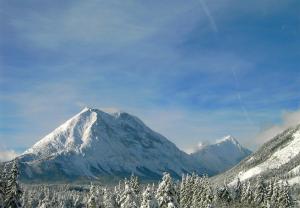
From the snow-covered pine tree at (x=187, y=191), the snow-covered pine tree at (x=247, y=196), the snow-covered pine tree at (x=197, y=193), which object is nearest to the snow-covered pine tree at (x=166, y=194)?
the snow-covered pine tree at (x=197, y=193)

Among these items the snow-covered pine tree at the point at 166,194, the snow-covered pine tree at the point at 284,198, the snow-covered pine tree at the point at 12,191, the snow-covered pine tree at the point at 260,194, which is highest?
the snow-covered pine tree at the point at 260,194

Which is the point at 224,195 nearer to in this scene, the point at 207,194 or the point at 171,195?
the point at 207,194

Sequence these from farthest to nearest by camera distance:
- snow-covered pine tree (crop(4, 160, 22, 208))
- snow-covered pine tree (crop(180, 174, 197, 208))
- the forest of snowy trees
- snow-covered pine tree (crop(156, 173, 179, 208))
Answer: snow-covered pine tree (crop(180, 174, 197, 208)), snow-covered pine tree (crop(4, 160, 22, 208)), the forest of snowy trees, snow-covered pine tree (crop(156, 173, 179, 208))

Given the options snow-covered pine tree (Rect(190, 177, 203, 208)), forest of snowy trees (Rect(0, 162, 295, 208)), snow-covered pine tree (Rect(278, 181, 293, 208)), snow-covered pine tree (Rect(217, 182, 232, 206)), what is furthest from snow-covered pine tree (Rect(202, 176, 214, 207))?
snow-covered pine tree (Rect(278, 181, 293, 208))

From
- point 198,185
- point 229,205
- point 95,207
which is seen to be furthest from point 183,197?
point 95,207

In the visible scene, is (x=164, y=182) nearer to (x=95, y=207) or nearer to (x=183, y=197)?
(x=95, y=207)

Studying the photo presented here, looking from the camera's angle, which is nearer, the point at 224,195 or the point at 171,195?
the point at 171,195

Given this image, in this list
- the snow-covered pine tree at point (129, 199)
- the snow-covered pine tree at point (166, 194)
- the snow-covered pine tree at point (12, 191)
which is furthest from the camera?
the snow-covered pine tree at point (12, 191)

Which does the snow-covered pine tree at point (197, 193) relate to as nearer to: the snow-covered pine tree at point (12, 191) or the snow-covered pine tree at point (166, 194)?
the snow-covered pine tree at point (12, 191)

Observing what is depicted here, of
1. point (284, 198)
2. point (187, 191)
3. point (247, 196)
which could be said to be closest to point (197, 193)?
point (187, 191)

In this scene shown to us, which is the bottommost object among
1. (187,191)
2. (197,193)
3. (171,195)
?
(171,195)

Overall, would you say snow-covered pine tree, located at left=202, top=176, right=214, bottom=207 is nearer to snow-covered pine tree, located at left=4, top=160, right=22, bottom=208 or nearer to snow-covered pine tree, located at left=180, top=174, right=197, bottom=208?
snow-covered pine tree, located at left=180, top=174, right=197, bottom=208

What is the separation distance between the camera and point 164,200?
6259cm

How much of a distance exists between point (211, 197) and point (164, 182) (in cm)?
6278
